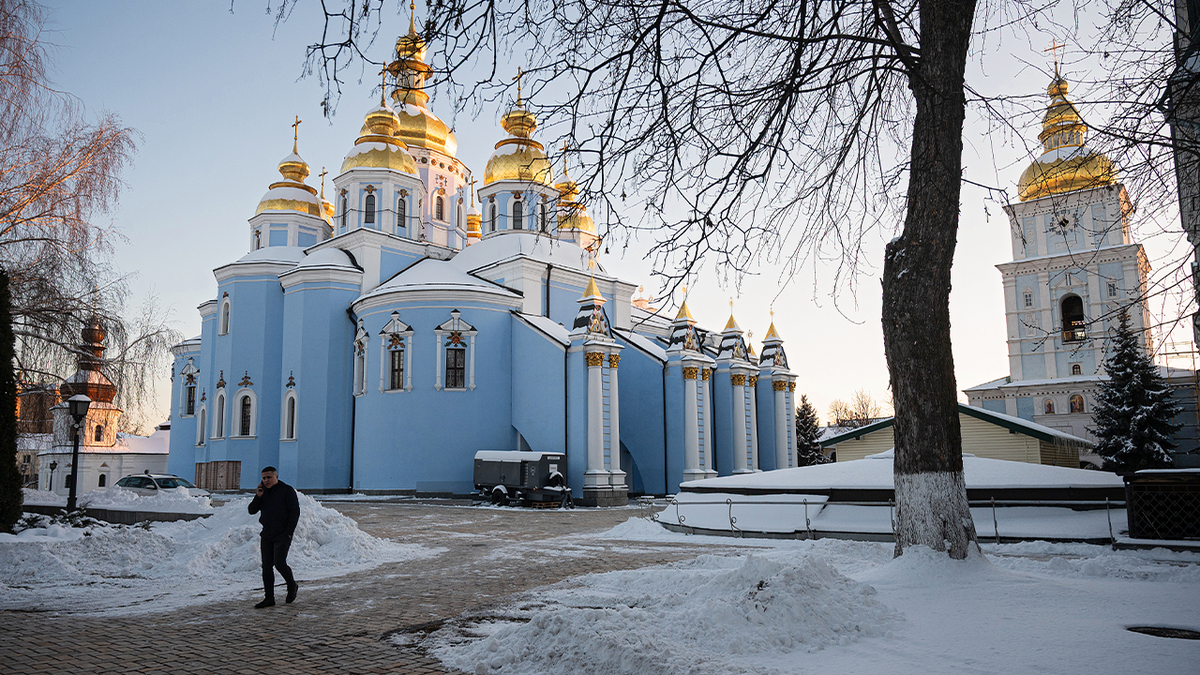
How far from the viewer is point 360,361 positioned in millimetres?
31859

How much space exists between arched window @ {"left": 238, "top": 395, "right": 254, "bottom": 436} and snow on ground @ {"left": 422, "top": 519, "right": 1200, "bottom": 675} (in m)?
29.9

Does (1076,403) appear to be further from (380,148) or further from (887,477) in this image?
(380,148)

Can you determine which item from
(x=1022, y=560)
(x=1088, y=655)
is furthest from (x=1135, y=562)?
(x=1088, y=655)

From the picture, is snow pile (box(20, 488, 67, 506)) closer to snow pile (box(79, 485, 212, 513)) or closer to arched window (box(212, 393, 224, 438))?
snow pile (box(79, 485, 212, 513))

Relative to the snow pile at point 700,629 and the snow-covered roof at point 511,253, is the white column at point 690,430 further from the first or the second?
the snow pile at point 700,629

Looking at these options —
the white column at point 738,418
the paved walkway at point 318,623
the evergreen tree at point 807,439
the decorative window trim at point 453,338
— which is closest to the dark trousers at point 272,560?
the paved walkway at point 318,623

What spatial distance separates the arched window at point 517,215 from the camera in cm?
3662

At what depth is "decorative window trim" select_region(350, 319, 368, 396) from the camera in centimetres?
3136

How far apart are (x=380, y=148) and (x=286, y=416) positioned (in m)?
12.9

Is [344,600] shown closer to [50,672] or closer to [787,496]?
[50,672]

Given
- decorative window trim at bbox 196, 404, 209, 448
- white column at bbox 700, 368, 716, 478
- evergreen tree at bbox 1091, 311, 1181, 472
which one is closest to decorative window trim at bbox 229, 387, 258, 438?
decorative window trim at bbox 196, 404, 209, 448

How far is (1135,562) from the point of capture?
9.48m

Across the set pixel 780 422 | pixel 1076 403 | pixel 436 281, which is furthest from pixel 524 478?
pixel 1076 403

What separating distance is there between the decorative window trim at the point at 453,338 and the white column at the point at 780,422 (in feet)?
50.9
